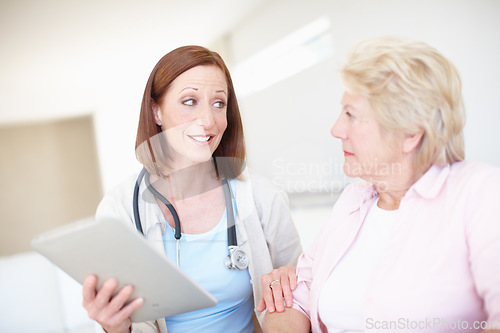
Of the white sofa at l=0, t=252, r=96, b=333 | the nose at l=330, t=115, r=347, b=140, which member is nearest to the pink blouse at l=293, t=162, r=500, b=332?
the nose at l=330, t=115, r=347, b=140

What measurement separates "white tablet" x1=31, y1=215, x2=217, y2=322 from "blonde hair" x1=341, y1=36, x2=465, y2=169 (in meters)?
0.48

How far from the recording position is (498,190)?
616 mm

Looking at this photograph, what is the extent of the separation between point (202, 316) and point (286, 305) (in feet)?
0.82

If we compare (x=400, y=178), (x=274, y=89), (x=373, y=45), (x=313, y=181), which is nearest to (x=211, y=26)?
(x=274, y=89)

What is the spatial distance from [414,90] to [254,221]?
1.86ft

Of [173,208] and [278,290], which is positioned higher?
[173,208]

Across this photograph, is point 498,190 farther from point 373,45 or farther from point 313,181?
point 313,181

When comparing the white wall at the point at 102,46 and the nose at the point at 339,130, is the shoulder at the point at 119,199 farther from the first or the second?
the nose at the point at 339,130

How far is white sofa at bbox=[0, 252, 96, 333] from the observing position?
1397 mm

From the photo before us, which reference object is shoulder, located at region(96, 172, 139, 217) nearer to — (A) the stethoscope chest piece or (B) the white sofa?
(A) the stethoscope chest piece

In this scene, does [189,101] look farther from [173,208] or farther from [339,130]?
[339,130]

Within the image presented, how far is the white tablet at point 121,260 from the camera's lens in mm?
577

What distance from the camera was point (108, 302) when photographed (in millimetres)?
693

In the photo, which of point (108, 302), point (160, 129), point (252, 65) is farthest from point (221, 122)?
point (252, 65)
